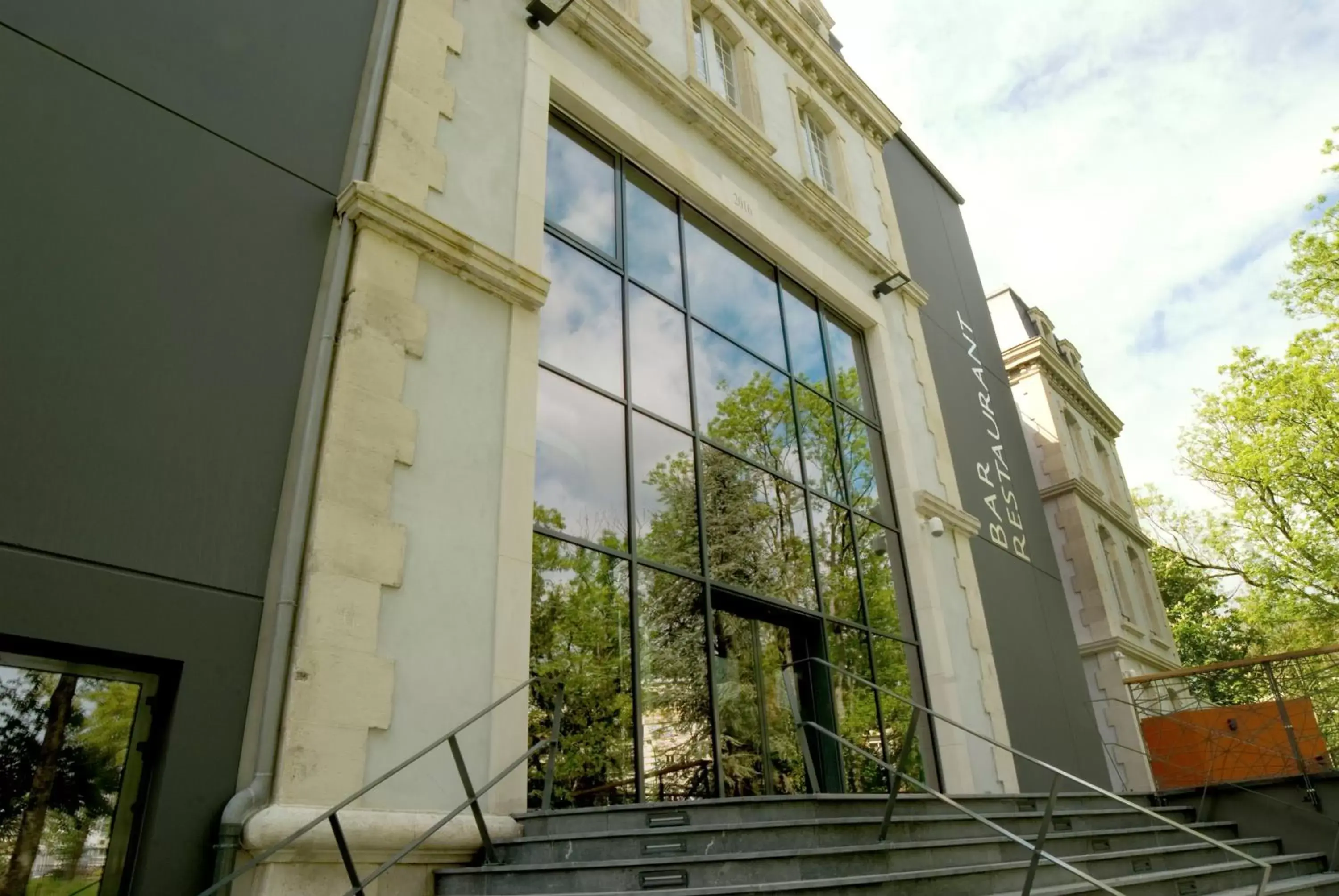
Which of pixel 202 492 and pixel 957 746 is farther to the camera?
pixel 957 746

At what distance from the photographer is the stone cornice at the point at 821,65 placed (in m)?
12.5

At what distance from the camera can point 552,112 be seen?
8.51 meters

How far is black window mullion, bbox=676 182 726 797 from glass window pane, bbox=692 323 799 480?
3.4 inches

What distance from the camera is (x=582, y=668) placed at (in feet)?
21.1

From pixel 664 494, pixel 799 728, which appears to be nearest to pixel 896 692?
pixel 799 728

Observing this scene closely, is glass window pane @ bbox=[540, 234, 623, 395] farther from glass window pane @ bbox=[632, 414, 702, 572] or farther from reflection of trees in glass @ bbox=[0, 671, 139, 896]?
reflection of trees in glass @ bbox=[0, 671, 139, 896]

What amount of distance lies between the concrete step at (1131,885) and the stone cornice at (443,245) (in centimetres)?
396

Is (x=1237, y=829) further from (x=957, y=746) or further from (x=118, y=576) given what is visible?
(x=118, y=576)

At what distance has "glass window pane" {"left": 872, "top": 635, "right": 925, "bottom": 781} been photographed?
360 inches

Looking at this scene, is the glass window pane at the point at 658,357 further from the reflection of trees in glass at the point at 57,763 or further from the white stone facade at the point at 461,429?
the reflection of trees in glass at the point at 57,763

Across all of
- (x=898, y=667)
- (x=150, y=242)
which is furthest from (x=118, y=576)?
(x=898, y=667)

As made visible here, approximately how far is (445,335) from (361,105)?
1.75 m

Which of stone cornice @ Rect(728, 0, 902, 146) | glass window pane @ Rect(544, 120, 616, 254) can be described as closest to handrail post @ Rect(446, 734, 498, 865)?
glass window pane @ Rect(544, 120, 616, 254)

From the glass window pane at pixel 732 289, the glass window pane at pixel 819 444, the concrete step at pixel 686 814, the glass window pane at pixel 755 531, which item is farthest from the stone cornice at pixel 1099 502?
the concrete step at pixel 686 814
